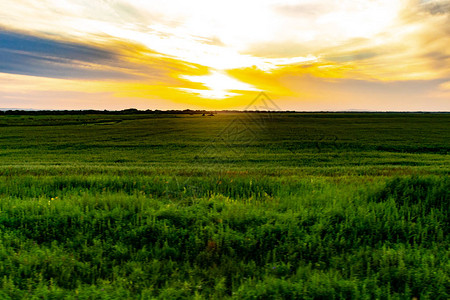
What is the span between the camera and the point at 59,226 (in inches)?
223

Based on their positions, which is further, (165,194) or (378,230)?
(165,194)

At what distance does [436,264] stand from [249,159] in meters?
16.4

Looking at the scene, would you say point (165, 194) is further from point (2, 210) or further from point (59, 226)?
point (2, 210)

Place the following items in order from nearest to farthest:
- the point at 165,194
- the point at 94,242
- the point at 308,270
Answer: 1. the point at 308,270
2. the point at 94,242
3. the point at 165,194

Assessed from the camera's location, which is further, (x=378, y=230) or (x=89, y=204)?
(x=89, y=204)

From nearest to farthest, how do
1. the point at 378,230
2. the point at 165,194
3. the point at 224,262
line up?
the point at 224,262
the point at 378,230
the point at 165,194

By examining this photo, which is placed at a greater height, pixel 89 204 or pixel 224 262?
pixel 89 204

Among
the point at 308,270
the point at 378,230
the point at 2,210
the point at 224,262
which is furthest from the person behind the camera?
the point at 2,210

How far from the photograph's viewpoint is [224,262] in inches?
183

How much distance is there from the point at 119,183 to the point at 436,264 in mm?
8132

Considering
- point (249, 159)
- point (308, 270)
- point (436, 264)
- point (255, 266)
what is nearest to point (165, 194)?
point (255, 266)

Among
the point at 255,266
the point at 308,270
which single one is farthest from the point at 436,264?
the point at 255,266

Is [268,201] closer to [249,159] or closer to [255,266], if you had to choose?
[255,266]

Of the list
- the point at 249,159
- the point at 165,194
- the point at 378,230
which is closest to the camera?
the point at 378,230
